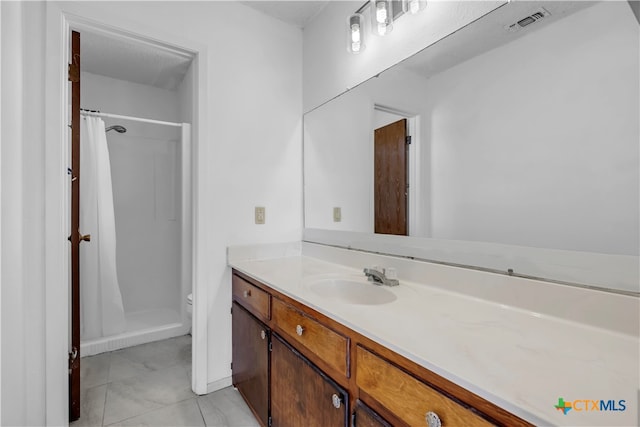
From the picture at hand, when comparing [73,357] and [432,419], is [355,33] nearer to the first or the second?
[432,419]

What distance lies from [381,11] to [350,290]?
135 centimetres

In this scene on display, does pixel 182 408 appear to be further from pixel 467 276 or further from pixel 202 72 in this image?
pixel 202 72

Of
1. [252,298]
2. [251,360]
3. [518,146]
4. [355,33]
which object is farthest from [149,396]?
[355,33]

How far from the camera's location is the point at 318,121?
2.03 metres

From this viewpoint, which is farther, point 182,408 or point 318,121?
point 318,121

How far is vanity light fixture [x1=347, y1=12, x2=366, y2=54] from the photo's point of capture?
1.62 m

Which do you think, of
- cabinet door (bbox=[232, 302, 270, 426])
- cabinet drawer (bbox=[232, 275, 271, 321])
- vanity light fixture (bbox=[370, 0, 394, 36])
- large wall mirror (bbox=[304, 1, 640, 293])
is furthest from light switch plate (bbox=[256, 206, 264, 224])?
vanity light fixture (bbox=[370, 0, 394, 36])

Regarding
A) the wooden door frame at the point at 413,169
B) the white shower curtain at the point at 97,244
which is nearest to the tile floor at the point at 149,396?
Result: the white shower curtain at the point at 97,244

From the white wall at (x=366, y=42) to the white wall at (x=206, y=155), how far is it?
0.16 metres

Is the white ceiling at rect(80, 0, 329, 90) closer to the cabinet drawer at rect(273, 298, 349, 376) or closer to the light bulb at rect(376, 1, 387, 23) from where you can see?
the light bulb at rect(376, 1, 387, 23)

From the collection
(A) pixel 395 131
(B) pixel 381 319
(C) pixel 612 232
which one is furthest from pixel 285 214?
(C) pixel 612 232

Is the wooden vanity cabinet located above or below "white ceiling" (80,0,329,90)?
below

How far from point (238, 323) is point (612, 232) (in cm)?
166

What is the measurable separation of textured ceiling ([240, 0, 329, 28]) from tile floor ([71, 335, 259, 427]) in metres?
2.38
